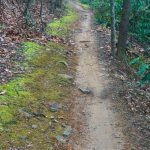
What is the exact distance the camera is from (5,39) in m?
16.7

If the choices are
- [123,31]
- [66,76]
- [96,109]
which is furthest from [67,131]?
[123,31]

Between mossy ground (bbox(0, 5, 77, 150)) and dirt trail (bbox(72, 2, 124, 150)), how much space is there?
0.80 m

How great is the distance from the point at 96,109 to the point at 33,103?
2.14m

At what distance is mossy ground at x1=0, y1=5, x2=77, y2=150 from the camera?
356 inches

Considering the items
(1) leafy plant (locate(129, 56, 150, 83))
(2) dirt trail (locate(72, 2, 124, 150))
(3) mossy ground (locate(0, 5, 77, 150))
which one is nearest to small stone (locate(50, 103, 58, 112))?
(3) mossy ground (locate(0, 5, 77, 150))

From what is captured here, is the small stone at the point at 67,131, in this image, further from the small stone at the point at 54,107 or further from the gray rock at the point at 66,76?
the gray rock at the point at 66,76

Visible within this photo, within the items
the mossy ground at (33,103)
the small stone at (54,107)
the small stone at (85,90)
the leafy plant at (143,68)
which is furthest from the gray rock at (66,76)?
the leafy plant at (143,68)

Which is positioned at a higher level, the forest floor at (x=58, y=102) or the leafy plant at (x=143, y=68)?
the leafy plant at (x=143, y=68)

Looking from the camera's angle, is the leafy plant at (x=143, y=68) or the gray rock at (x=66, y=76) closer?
the leafy plant at (x=143, y=68)

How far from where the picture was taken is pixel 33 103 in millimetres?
10953

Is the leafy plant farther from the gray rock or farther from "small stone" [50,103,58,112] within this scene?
the gray rock

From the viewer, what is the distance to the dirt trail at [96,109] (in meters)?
9.52

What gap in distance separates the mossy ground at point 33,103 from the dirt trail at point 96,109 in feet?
2.63

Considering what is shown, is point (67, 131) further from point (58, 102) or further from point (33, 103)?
point (58, 102)
